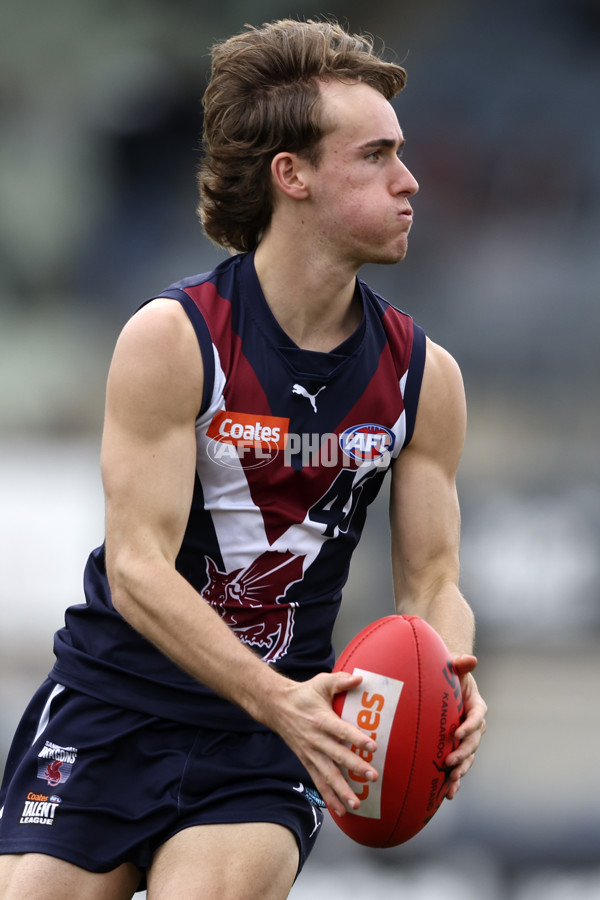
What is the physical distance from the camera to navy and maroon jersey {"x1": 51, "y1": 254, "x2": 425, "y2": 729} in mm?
3180

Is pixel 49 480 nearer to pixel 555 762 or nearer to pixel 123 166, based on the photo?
pixel 123 166

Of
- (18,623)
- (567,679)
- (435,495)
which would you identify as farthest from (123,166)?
(435,495)

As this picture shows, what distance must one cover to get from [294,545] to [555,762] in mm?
5287

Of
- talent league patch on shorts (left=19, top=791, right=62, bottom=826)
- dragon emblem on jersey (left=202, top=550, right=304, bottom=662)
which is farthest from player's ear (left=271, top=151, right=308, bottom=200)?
talent league patch on shorts (left=19, top=791, right=62, bottom=826)

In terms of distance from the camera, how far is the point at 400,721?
9.17 ft

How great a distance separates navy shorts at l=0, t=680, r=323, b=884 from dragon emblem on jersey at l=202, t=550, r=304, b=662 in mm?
255

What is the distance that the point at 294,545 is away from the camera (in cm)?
327

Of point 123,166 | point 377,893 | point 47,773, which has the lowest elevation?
point 377,893

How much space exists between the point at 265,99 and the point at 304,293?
602 mm

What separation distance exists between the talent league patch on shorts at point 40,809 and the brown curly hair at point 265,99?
1.69 metres

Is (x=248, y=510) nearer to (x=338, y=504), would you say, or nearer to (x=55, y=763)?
(x=338, y=504)

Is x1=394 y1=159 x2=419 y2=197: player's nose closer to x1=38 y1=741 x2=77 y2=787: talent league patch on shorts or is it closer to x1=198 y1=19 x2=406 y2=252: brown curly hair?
x1=198 y1=19 x2=406 y2=252: brown curly hair

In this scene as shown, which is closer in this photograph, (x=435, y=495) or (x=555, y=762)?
(x=435, y=495)

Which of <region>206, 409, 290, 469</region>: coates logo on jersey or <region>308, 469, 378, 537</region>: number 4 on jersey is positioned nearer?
<region>206, 409, 290, 469</region>: coates logo on jersey
